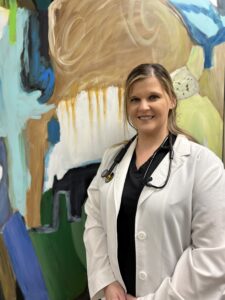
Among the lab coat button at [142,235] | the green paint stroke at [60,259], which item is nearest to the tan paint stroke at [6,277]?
the green paint stroke at [60,259]

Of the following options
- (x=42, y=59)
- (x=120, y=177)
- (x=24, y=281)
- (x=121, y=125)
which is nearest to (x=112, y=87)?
(x=121, y=125)

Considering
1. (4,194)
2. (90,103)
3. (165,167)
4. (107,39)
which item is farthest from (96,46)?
(4,194)

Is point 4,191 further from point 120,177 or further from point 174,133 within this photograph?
point 174,133

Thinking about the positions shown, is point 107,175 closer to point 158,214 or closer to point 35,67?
point 158,214

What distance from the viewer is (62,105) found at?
1377 mm

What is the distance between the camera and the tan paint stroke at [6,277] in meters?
1.35

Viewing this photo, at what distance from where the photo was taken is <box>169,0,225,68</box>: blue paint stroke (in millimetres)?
1522

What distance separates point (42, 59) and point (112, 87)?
31cm

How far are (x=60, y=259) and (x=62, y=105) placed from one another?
64 centimetres

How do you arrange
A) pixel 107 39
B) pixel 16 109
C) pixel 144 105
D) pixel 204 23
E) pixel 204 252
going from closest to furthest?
pixel 204 252 < pixel 144 105 < pixel 16 109 < pixel 107 39 < pixel 204 23

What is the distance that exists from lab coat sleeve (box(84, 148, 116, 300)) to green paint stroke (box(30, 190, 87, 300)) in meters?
0.15

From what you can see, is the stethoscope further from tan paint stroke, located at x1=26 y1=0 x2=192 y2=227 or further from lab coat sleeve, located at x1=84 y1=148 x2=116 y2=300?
tan paint stroke, located at x1=26 y1=0 x2=192 y2=227

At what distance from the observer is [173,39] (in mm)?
1513

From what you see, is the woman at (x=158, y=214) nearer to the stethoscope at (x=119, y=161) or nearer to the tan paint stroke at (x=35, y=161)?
the stethoscope at (x=119, y=161)
